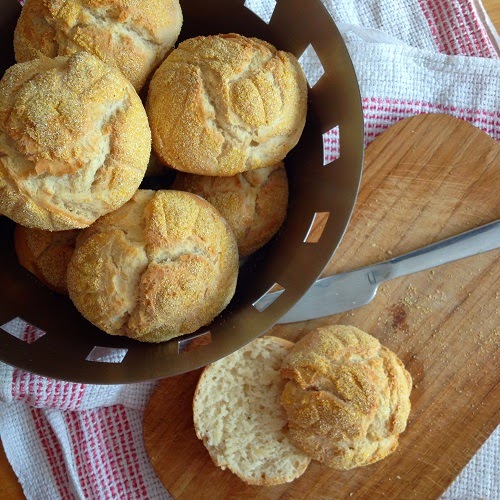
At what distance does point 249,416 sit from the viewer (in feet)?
6.00

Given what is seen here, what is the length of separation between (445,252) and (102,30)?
1.21 metres

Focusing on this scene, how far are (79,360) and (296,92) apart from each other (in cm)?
87

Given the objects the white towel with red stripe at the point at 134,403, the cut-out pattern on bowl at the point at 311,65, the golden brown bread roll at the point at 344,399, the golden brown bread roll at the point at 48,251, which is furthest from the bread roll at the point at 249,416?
the cut-out pattern on bowl at the point at 311,65

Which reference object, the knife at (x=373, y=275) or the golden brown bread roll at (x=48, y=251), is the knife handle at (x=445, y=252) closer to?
the knife at (x=373, y=275)

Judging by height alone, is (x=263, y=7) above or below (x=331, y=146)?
above

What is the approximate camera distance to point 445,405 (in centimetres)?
188

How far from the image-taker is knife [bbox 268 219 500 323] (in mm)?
1843

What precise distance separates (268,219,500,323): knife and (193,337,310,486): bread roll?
152 mm

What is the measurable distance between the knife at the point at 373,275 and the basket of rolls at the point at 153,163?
313 millimetres

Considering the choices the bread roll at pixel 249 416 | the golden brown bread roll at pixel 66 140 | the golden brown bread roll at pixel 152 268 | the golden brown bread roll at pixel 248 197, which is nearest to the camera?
Result: the golden brown bread roll at pixel 66 140

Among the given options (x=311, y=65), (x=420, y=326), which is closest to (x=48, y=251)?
(x=311, y=65)

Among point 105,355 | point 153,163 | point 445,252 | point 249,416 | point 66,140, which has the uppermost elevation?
point 66,140

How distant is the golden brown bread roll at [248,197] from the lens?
61.9 inches

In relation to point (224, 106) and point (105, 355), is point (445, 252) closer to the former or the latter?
point (224, 106)
